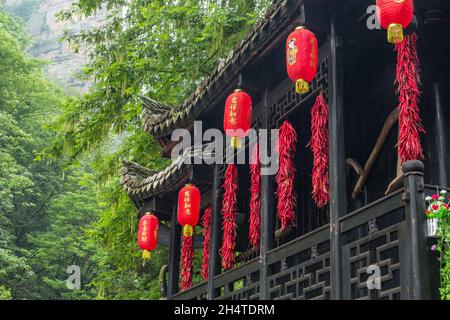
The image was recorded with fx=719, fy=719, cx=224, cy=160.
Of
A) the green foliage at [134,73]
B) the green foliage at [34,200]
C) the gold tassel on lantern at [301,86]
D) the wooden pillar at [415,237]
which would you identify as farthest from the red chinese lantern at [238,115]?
the green foliage at [34,200]

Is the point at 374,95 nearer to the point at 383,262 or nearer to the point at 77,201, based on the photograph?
the point at 383,262

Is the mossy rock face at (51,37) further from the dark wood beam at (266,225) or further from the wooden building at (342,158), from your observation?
the dark wood beam at (266,225)

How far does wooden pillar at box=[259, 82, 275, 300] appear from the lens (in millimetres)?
8187

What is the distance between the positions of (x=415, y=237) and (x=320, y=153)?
7.07 ft

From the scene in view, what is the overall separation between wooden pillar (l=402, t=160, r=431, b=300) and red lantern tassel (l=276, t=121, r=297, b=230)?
2520 millimetres

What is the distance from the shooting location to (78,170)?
30.5 metres

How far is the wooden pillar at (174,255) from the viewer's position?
11.6 meters

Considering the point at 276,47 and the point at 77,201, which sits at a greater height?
the point at 77,201

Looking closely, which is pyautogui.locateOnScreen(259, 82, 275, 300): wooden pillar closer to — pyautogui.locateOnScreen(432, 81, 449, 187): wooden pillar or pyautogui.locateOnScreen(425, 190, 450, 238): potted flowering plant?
pyautogui.locateOnScreen(432, 81, 449, 187): wooden pillar

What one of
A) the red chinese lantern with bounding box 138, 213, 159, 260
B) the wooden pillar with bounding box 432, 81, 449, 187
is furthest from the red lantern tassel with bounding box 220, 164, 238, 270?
the wooden pillar with bounding box 432, 81, 449, 187

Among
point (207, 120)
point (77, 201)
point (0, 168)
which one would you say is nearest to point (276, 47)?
point (207, 120)

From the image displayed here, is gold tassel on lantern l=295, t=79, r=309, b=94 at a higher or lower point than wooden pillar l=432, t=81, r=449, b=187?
higher

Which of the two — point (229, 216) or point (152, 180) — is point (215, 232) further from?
point (152, 180)

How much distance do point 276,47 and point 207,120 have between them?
242cm
